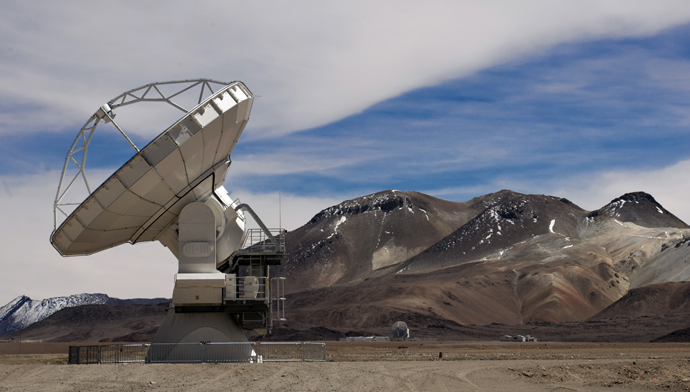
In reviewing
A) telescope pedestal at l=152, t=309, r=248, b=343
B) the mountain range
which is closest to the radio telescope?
telescope pedestal at l=152, t=309, r=248, b=343

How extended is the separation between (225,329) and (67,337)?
343 feet

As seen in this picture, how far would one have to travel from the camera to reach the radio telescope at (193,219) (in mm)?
26297

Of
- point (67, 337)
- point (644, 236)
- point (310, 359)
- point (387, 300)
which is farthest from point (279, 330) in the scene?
point (644, 236)

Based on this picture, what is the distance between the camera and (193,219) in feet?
97.2

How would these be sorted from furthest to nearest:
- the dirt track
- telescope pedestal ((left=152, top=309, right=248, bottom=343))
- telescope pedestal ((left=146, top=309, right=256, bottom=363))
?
1. telescope pedestal ((left=152, top=309, right=248, bottom=343))
2. telescope pedestal ((left=146, top=309, right=256, bottom=363))
3. the dirt track

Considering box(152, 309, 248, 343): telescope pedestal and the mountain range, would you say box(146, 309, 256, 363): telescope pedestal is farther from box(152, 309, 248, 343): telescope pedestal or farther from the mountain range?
the mountain range

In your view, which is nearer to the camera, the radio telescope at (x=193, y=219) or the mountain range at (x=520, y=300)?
the radio telescope at (x=193, y=219)

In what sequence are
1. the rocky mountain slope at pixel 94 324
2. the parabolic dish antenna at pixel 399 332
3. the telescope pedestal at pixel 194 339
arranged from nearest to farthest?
the telescope pedestal at pixel 194 339 → the parabolic dish antenna at pixel 399 332 → the rocky mountain slope at pixel 94 324

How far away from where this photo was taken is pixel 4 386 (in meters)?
23.0

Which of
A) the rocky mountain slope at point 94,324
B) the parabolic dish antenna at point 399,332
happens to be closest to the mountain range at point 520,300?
the rocky mountain slope at point 94,324

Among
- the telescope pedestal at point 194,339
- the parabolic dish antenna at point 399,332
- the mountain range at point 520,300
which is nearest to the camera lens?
the telescope pedestal at point 194,339

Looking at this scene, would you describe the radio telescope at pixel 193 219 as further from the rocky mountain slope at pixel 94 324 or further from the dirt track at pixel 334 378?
the rocky mountain slope at pixel 94 324

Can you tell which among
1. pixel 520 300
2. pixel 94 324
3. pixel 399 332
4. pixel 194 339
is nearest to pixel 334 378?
pixel 194 339

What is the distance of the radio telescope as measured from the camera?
2630cm
